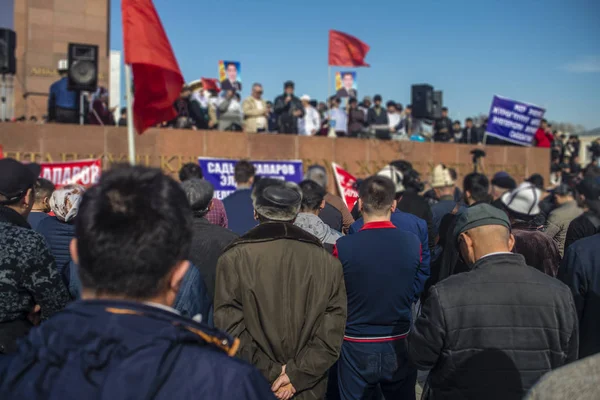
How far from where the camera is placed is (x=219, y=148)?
12.4 meters

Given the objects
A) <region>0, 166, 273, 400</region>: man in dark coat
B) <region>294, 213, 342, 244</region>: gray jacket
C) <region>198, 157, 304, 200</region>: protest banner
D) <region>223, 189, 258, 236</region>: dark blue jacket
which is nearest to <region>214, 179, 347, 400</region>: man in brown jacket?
<region>294, 213, 342, 244</region>: gray jacket

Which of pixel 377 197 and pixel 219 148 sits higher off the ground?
pixel 219 148

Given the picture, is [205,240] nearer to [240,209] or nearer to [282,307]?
[282,307]

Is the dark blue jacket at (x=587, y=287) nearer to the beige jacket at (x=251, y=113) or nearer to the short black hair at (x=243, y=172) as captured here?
the short black hair at (x=243, y=172)

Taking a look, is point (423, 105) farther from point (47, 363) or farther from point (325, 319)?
point (47, 363)

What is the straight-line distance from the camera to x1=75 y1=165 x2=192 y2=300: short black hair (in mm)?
1389

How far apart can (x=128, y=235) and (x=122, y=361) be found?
10.8 inches

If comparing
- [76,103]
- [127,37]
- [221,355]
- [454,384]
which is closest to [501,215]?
[454,384]

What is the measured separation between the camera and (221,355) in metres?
1.34

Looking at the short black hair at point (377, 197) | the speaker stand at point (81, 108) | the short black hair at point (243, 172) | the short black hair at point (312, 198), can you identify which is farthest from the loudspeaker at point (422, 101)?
the short black hair at point (377, 197)

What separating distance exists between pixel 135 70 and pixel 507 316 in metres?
4.99

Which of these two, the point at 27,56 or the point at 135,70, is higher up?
the point at 27,56

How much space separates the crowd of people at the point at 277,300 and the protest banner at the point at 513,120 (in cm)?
1170

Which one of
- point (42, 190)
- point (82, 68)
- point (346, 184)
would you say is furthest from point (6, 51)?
point (42, 190)
